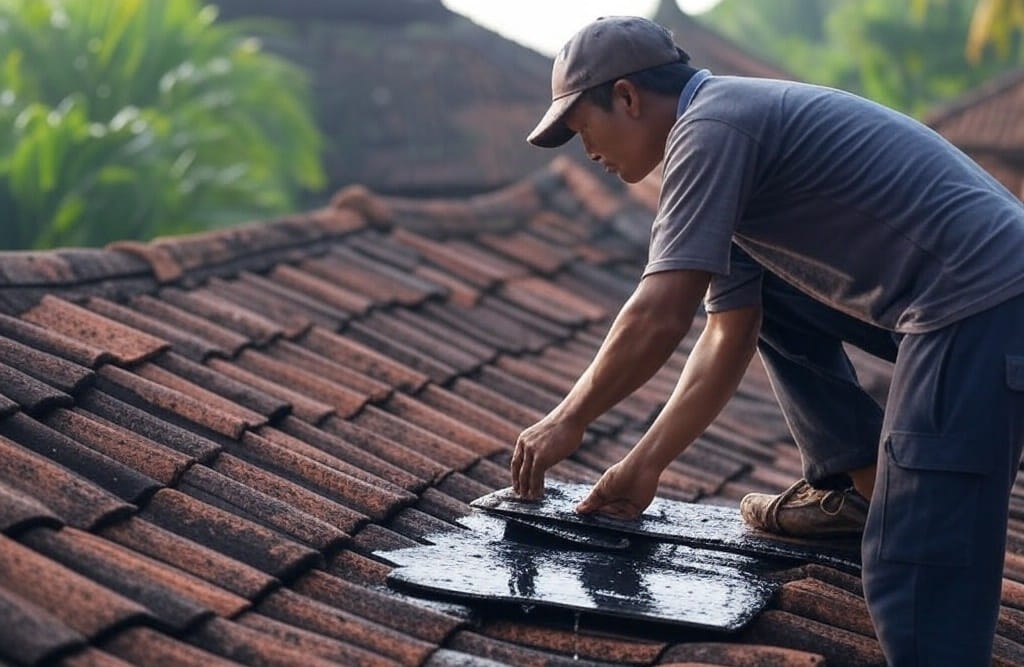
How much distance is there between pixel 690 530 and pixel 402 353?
1621mm

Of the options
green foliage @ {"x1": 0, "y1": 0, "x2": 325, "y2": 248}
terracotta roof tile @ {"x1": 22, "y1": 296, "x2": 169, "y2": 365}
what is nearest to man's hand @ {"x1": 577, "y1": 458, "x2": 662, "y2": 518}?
terracotta roof tile @ {"x1": 22, "y1": 296, "x2": 169, "y2": 365}

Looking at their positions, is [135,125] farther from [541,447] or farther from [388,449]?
[541,447]

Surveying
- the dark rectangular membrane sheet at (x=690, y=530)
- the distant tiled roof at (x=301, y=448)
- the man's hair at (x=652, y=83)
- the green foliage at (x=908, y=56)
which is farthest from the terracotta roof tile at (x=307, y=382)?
the green foliage at (x=908, y=56)

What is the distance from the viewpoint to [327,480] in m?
3.18

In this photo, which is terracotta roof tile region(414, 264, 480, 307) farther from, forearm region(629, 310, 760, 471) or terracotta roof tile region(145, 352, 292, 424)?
forearm region(629, 310, 760, 471)

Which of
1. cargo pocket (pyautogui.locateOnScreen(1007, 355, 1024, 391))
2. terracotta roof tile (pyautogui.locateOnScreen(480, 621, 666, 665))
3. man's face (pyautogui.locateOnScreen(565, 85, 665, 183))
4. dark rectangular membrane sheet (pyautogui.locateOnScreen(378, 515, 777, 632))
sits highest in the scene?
man's face (pyautogui.locateOnScreen(565, 85, 665, 183))

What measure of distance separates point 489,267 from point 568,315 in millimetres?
438

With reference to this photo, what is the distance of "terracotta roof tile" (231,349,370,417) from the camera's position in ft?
12.8

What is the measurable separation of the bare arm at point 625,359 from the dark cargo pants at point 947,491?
1.41ft

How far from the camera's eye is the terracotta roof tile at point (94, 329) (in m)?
3.62

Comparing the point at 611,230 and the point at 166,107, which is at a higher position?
the point at 166,107

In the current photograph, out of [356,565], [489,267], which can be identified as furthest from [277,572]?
→ [489,267]

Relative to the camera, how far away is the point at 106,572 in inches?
94.6

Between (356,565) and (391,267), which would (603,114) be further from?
(391,267)
